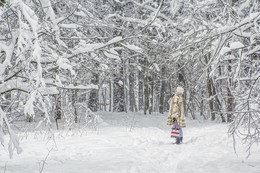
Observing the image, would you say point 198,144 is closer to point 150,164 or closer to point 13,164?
point 150,164

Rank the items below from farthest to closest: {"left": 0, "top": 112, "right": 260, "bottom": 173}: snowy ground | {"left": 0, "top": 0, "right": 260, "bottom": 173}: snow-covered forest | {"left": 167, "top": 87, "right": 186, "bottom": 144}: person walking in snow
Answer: {"left": 167, "top": 87, "right": 186, "bottom": 144}: person walking in snow, {"left": 0, "top": 112, "right": 260, "bottom": 173}: snowy ground, {"left": 0, "top": 0, "right": 260, "bottom": 173}: snow-covered forest

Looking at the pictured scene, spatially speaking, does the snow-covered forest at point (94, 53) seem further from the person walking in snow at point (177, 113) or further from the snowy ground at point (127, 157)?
the person walking in snow at point (177, 113)

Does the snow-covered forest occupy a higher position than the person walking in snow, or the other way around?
the snow-covered forest

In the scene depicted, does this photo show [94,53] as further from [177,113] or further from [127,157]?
[177,113]

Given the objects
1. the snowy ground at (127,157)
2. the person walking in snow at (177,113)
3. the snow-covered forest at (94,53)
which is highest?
the snow-covered forest at (94,53)

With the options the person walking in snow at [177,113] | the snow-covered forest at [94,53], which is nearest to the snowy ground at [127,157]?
the snow-covered forest at [94,53]

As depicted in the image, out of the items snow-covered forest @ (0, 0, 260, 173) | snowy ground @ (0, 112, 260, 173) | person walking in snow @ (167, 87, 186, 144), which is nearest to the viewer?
snow-covered forest @ (0, 0, 260, 173)

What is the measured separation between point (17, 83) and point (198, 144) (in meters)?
6.17

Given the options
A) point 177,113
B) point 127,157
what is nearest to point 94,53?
point 127,157

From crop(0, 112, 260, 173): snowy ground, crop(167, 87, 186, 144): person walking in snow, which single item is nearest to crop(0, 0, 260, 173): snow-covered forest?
crop(0, 112, 260, 173): snowy ground

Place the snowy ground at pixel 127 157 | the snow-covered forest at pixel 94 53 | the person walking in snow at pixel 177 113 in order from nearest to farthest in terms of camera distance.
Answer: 1. the snow-covered forest at pixel 94 53
2. the snowy ground at pixel 127 157
3. the person walking in snow at pixel 177 113

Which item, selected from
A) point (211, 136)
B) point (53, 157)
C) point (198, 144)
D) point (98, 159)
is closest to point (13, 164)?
point (53, 157)

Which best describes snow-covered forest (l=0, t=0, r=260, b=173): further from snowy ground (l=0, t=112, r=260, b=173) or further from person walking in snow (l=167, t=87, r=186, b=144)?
person walking in snow (l=167, t=87, r=186, b=144)

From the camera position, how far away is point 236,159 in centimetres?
724
